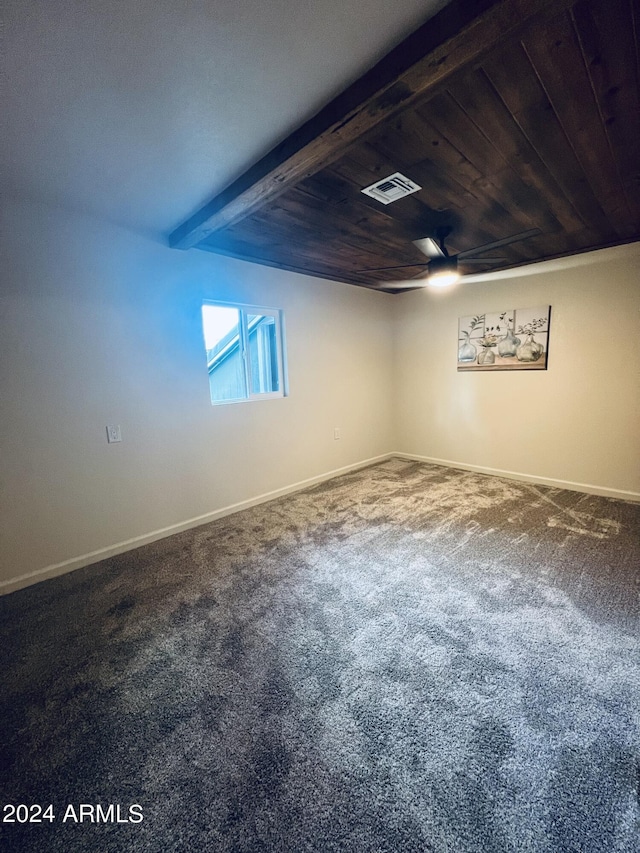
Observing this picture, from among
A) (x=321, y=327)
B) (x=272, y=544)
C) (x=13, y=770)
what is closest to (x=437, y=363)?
(x=321, y=327)

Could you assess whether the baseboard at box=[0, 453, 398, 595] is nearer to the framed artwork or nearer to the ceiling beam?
the framed artwork

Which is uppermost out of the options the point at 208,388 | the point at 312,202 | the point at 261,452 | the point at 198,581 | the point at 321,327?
the point at 312,202

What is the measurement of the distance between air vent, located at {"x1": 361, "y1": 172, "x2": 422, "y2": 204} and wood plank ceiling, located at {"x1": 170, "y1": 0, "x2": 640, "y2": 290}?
0.19 ft

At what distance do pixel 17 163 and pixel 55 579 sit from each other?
2.51 meters

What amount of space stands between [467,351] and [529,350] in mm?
675

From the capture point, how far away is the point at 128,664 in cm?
163

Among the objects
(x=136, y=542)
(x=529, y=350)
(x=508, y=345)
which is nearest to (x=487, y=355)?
(x=508, y=345)

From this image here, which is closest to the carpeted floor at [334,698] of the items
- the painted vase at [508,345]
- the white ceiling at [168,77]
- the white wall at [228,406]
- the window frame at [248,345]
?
the white wall at [228,406]

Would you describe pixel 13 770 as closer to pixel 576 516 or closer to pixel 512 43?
pixel 512 43

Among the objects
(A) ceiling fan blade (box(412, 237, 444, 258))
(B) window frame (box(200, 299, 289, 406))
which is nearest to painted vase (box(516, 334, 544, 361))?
(A) ceiling fan blade (box(412, 237, 444, 258))

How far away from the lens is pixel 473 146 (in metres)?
1.67

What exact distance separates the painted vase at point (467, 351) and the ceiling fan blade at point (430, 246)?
1983 mm

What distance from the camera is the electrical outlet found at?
2.55 m

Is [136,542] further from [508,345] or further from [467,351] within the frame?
[508,345]
